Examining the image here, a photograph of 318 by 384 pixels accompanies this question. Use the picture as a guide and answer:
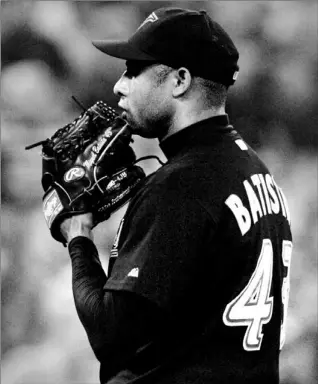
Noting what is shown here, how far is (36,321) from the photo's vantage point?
288 centimetres

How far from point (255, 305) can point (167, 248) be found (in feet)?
0.70

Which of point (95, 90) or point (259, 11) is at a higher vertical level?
point (259, 11)

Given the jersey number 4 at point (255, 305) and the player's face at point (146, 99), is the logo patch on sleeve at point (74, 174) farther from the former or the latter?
the jersey number 4 at point (255, 305)

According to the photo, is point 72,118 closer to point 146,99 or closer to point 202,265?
point 146,99

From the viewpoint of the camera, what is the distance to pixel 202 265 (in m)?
1.29

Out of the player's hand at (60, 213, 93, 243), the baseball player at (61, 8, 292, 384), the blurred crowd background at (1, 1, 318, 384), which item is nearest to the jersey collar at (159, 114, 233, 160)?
the baseball player at (61, 8, 292, 384)

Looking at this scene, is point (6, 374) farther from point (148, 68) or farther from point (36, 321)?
point (148, 68)

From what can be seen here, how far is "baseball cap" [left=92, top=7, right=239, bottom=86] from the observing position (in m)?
1.45

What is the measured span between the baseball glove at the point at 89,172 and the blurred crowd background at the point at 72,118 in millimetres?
1208

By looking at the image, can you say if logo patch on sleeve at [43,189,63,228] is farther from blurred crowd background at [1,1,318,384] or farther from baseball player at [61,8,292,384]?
blurred crowd background at [1,1,318,384]

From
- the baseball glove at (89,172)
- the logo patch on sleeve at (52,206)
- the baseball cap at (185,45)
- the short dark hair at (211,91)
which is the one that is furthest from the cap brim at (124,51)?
the logo patch on sleeve at (52,206)

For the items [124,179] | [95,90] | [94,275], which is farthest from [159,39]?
[95,90]

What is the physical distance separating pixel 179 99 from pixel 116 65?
1.60 meters

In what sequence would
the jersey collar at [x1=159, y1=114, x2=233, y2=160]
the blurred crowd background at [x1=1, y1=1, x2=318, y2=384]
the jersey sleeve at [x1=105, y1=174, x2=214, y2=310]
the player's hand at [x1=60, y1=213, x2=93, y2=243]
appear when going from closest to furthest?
the jersey sleeve at [x1=105, y1=174, x2=214, y2=310] → the jersey collar at [x1=159, y1=114, x2=233, y2=160] → the player's hand at [x1=60, y1=213, x2=93, y2=243] → the blurred crowd background at [x1=1, y1=1, x2=318, y2=384]
